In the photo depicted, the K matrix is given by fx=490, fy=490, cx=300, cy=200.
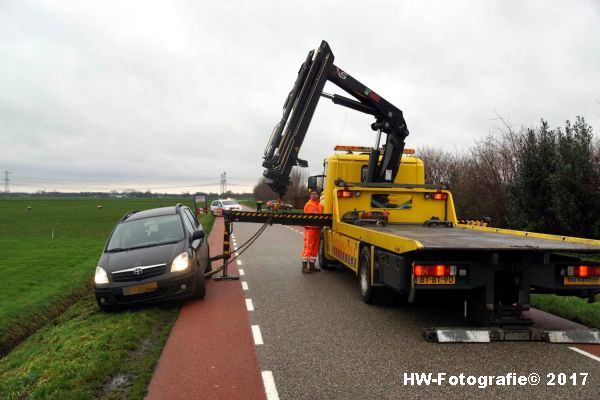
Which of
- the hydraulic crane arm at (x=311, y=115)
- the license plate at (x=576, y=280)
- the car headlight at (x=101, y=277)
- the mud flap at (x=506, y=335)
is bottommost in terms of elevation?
the mud flap at (x=506, y=335)

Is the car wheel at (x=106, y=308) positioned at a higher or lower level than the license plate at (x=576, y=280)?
lower

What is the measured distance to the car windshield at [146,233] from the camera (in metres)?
8.80

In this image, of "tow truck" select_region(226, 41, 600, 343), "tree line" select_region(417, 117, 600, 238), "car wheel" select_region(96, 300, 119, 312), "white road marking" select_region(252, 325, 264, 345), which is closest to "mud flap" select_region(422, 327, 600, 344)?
"tow truck" select_region(226, 41, 600, 343)

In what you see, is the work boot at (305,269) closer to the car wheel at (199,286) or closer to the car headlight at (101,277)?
the car wheel at (199,286)

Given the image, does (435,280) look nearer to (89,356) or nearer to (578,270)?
(578,270)

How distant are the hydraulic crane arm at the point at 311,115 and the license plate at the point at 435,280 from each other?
557 cm

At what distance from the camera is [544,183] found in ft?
52.2

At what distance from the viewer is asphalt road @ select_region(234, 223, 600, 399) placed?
14.5ft

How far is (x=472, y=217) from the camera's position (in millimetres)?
21312

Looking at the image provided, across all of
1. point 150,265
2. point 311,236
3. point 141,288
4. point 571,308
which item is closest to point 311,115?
point 311,236

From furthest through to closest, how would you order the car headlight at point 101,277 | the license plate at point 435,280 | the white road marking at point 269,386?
the car headlight at point 101,277 → the license plate at point 435,280 → the white road marking at point 269,386

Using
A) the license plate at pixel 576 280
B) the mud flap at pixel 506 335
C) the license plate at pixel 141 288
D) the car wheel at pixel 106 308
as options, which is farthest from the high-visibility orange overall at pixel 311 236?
the license plate at pixel 576 280

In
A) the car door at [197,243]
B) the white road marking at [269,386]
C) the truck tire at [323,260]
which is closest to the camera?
the white road marking at [269,386]

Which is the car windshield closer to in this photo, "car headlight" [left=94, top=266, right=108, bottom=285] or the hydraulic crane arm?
"car headlight" [left=94, top=266, right=108, bottom=285]
